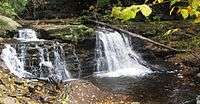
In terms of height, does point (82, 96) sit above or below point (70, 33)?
below

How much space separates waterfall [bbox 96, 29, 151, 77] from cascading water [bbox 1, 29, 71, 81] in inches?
62.7

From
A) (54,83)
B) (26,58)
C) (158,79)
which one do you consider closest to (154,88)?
(158,79)

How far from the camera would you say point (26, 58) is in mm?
12844

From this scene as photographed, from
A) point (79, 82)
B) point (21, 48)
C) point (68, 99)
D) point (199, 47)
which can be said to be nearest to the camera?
point (68, 99)

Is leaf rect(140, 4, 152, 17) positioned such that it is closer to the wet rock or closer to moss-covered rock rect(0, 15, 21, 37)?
moss-covered rock rect(0, 15, 21, 37)

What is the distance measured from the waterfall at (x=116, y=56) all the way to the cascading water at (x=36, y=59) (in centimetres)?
159

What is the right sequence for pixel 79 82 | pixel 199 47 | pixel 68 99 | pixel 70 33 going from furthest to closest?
pixel 199 47 → pixel 70 33 → pixel 79 82 → pixel 68 99

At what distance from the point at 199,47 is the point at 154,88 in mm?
4867

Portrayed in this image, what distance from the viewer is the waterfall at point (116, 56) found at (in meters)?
14.4

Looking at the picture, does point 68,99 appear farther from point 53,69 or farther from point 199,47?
point 199,47

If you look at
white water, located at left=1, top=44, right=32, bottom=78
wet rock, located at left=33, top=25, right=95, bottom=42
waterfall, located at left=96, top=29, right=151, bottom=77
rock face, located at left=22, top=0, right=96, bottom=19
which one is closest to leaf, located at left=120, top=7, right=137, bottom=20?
white water, located at left=1, top=44, right=32, bottom=78

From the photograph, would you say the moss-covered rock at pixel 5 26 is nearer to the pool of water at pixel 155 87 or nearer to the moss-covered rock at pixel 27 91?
the pool of water at pixel 155 87

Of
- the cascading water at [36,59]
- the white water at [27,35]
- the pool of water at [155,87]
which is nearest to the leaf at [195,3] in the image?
the pool of water at [155,87]

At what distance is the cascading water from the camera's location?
12633mm
